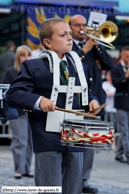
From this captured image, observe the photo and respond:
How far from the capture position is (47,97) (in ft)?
11.6

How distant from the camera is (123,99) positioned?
840 centimetres

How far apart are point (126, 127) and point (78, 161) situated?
5088 mm

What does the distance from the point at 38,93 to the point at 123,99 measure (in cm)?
502

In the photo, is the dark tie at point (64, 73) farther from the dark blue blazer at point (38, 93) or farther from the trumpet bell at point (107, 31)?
the trumpet bell at point (107, 31)

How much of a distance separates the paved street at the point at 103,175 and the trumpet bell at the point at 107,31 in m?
2.06

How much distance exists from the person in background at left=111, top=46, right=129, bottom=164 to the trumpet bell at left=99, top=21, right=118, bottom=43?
2.26 meters

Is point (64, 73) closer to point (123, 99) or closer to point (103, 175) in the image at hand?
point (103, 175)

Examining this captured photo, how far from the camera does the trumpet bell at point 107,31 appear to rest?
591 centimetres

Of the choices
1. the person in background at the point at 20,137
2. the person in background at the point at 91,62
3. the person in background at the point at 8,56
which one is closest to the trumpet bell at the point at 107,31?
the person in background at the point at 91,62

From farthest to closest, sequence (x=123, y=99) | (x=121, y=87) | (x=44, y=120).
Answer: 1. (x=121, y=87)
2. (x=123, y=99)
3. (x=44, y=120)

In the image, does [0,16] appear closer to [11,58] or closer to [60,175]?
[11,58]

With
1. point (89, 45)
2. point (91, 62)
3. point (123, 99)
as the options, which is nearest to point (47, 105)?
point (89, 45)

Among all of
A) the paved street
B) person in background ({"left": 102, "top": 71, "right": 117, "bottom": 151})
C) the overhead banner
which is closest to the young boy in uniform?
the paved street

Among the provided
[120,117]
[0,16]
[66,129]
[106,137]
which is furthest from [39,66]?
[0,16]
